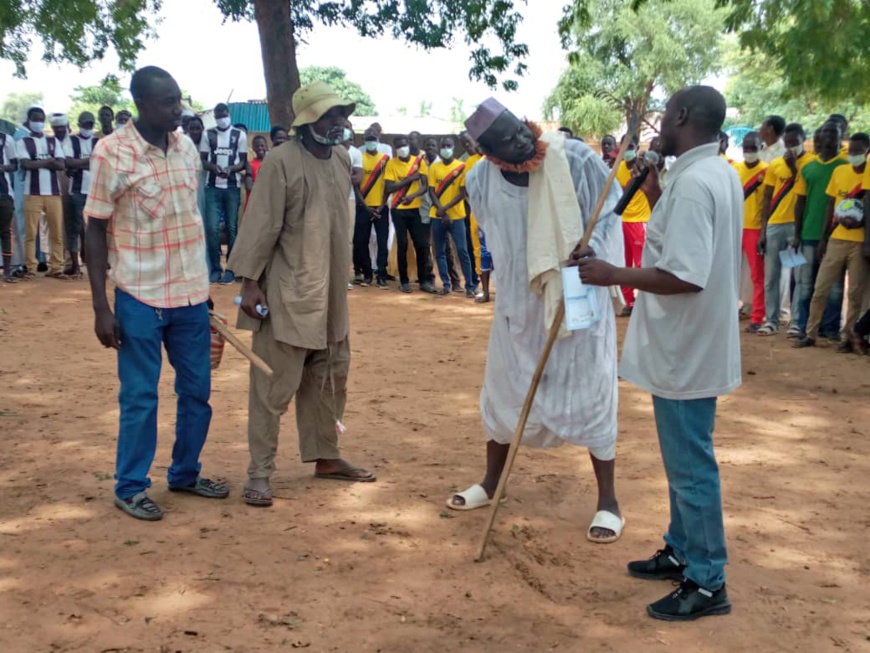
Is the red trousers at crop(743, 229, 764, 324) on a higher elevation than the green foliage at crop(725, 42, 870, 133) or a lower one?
lower

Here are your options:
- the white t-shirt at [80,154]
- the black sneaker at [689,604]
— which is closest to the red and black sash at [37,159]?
the white t-shirt at [80,154]

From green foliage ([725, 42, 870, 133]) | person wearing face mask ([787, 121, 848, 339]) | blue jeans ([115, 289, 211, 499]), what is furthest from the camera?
green foliage ([725, 42, 870, 133])

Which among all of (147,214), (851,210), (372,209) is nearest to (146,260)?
(147,214)

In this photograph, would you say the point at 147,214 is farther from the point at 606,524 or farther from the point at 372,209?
the point at 372,209

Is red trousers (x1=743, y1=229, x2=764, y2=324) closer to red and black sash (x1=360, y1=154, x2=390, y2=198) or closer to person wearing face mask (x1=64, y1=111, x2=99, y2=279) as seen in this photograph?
red and black sash (x1=360, y1=154, x2=390, y2=198)

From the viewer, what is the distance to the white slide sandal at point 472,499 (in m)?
4.90

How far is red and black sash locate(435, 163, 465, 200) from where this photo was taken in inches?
500

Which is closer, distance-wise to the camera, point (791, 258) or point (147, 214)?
point (147, 214)

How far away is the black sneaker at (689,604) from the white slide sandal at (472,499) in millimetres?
1345

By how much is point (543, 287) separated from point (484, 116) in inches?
32.9

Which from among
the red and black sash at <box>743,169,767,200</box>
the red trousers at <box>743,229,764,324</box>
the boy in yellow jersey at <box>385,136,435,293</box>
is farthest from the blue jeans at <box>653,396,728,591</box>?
the boy in yellow jersey at <box>385,136,435,293</box>

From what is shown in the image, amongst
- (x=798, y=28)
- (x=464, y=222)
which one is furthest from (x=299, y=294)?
(x=464, y=222)

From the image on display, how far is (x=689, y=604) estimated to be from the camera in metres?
3.68

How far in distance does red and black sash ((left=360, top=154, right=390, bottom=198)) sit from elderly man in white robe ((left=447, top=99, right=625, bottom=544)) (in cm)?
873
